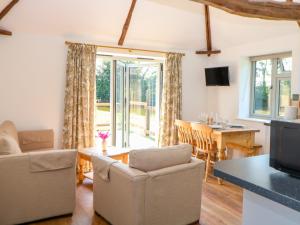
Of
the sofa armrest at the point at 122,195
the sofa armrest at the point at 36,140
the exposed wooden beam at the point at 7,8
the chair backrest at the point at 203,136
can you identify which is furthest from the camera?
the chair backrest at the point at 203,136

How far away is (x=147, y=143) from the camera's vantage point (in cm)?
618

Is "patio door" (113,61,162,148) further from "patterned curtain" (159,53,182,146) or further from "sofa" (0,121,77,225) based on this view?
"sofa" (0,121,77,225)

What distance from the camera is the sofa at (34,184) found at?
2.80 metres

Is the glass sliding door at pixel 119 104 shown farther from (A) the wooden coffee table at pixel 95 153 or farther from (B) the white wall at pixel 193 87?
(B) the white wall at pixel 193 87

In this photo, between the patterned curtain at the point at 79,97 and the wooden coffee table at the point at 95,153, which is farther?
the patterned curtain at the point at 79,97

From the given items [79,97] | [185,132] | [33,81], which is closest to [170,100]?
[185,132]

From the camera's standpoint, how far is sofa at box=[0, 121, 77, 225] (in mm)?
2803

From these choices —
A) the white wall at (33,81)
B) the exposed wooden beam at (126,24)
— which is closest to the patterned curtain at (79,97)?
the white wall at (33,81)

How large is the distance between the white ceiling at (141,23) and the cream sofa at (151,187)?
8.42 feet

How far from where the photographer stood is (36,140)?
14.2 ft

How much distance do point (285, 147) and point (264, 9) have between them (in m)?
1.95

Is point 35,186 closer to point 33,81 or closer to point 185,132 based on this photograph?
point 33,81

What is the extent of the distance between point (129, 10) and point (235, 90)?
2.60 m

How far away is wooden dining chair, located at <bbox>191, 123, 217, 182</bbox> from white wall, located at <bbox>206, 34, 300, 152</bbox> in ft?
3.79
